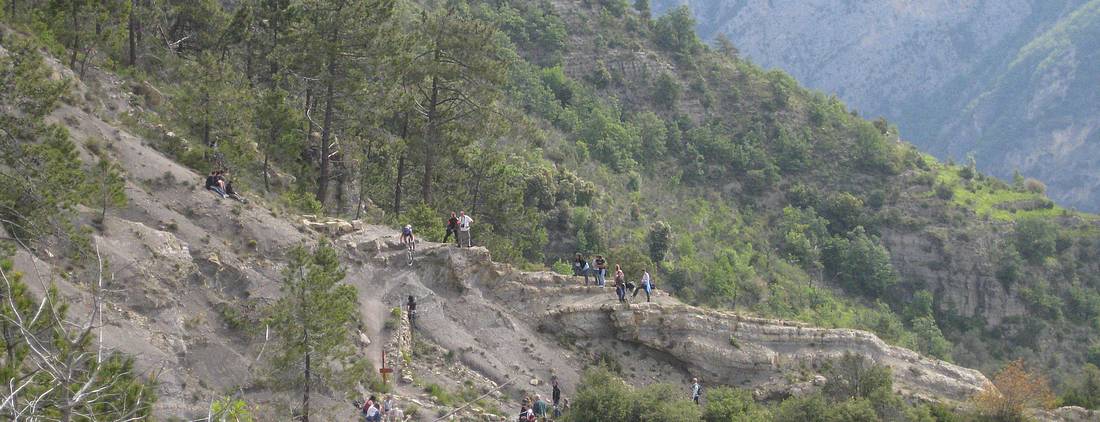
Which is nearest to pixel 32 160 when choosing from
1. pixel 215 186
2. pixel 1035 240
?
pixel 215 186

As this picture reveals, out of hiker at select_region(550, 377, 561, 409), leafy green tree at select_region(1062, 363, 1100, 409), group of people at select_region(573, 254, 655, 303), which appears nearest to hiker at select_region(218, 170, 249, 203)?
hiker at select_region(550, 377, 561, 409)

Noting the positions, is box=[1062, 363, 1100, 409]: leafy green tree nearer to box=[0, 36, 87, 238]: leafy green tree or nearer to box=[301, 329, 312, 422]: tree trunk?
box=[301, 329, 312, 422]: tree trunk

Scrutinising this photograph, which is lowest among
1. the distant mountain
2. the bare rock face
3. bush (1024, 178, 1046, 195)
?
the bare rock face

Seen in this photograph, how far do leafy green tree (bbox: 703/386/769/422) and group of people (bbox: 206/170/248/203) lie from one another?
46.8 feet

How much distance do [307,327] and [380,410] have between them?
3.03 meters

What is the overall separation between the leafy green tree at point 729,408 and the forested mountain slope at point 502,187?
4.80 ft

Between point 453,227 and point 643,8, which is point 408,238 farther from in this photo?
point 643,8

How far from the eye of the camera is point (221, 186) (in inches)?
1039

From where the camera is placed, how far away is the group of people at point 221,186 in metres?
26.4

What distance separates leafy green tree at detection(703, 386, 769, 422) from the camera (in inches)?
1088

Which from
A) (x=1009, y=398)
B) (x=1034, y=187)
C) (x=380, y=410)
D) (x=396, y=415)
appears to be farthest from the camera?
(x=1034, y=187)

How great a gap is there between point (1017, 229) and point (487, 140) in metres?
46.4

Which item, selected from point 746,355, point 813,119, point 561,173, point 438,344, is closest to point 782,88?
point 813,119

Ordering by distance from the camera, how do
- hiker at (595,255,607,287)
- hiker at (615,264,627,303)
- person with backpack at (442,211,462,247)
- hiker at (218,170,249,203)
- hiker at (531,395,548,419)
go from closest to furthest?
hiker at (531,395,548,419) → hiker at (218,170,249,203) → person with backpack at (442,211,462,247) → hiker at (615,264,627,303) → hiker at (595,255,607,287)
